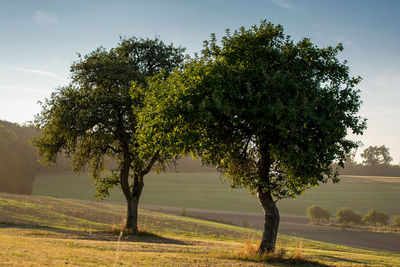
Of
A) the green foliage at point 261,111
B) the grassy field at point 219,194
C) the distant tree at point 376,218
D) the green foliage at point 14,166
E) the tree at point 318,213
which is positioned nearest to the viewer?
the green foliage at point 261,111

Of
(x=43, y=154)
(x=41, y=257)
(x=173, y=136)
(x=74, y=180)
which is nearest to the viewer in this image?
(x=41, y=257)

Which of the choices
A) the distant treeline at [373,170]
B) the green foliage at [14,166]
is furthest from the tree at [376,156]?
the green foliage at [14,166]

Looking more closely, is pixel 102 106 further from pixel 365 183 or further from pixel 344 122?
pixel 365 183

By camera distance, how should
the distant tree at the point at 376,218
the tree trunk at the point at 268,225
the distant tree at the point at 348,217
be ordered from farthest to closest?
the distant tree at the point at 348,217 → the distant tree at the point at 376,218 → the tree trunk at the point at 268,225

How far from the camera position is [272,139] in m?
14.9

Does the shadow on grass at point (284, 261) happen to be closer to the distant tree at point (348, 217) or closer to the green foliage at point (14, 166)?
the distant tree at point (348, 217)

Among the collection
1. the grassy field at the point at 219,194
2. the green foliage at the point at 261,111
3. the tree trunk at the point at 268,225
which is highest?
the green foliage at the point at 261,111

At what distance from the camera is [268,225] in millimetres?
16344

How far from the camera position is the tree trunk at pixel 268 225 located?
52.7 feet

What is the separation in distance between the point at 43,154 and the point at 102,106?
20.6ft

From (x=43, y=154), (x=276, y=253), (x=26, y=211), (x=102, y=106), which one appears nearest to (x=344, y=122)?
(x=276, y=253)

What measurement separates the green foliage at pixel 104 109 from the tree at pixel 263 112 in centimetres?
727

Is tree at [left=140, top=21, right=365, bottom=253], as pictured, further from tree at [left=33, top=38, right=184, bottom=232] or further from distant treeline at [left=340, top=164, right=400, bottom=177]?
distant treeline at [left=340, top=164, right=400, bottom=177]

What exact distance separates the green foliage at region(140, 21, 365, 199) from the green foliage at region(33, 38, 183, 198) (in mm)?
7391
